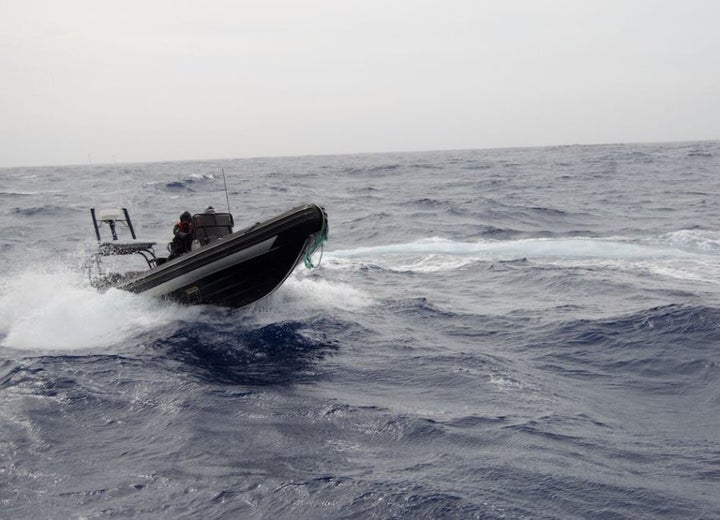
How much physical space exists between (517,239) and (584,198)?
44.4 feet

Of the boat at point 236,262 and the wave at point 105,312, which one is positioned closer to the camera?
the wave at point 105,312

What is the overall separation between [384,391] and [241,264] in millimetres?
4184

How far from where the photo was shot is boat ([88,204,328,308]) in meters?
11.7

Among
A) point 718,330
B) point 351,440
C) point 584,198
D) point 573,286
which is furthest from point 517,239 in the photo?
point 351,440

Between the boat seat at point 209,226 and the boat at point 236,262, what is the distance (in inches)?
1.0

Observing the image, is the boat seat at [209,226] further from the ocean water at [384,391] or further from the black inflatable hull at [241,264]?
the ocean water at [384,391]

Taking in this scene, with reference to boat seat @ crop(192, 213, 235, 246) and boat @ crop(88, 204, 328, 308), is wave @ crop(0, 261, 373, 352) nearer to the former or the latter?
boat @ crop(88, 204, 328, 308)

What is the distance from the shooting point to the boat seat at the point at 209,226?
1293cm

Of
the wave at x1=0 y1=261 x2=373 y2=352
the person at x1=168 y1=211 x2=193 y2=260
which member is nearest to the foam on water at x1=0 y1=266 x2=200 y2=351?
the wave at x1=0 y1=261 x2=373 y2=352

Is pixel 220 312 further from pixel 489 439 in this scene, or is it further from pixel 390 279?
pixel 489 439

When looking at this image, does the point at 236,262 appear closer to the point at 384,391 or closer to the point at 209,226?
the point at 209,226

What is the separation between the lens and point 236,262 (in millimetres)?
11859

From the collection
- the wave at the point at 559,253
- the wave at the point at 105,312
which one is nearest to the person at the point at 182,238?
the wave at the point at 105,312

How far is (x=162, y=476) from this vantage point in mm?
6418
